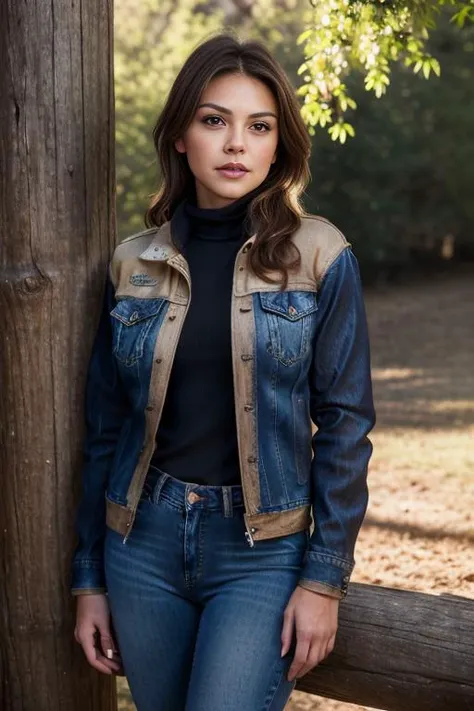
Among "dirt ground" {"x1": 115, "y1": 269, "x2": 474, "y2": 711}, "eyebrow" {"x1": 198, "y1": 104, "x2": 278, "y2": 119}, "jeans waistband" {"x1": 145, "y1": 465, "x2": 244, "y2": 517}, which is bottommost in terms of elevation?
"dirt ground" {"x1": 115, "y1": 269, "x2": 474, "y2": 711}

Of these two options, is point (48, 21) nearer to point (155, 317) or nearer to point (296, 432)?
point (155, 317)

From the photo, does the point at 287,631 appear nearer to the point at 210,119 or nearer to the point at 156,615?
the point at 156,615

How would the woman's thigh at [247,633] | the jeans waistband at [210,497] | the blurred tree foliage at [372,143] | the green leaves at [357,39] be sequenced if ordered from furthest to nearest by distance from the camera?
the blurred tree foliage at [372,143], the green leaves at [357,39], the jeans waistband at [210,497], the woman's thigh at [247,633]

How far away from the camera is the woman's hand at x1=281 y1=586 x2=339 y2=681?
246cm

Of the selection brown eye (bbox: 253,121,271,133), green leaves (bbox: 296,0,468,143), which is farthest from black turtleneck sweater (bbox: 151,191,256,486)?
green leaves (bbox: 296,0,468,143)

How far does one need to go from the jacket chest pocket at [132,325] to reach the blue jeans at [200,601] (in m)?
0.30

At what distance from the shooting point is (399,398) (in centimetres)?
1105

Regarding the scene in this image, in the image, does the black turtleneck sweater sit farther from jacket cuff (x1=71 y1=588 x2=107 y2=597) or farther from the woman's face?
jacket cuff (x1=71 y1=588 x2=107 y2=597)

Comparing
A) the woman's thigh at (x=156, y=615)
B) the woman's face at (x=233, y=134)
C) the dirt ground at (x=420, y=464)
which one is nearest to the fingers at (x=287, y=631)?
the woman's thigh at (x=156, y=615)

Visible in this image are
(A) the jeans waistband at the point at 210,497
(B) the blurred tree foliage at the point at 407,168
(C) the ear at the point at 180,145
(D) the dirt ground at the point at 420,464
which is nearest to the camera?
(A) the jeans waistband at the point at 210,497

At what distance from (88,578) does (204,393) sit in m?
0.63

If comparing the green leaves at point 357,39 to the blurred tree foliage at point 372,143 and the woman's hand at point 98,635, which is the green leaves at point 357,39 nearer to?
the woman's hand at point 98,635

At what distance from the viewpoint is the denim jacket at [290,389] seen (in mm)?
2500

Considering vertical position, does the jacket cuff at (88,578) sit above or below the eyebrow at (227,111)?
below
